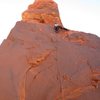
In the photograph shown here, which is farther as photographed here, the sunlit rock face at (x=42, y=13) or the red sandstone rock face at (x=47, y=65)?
the sunlit rock face at (x=42, y=13)

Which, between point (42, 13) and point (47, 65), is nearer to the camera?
point (47, 65)

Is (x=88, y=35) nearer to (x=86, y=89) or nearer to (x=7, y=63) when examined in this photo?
(x=86, y=89)

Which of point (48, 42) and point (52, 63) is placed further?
point (48, 42)

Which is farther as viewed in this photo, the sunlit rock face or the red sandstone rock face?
the sunlit rock face

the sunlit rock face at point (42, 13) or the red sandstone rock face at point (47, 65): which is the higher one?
the sunlit rock face at point (42, 13)

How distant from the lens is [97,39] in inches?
859

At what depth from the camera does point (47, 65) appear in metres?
18.1

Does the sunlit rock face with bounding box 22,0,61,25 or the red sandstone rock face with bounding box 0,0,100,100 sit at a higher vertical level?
the sunlit rock face with bounding box 22,0,61,25

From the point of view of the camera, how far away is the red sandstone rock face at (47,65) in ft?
57.3

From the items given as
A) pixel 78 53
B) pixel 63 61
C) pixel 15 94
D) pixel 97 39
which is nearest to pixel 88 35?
pixel 97 39

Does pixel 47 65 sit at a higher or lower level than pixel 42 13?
lower

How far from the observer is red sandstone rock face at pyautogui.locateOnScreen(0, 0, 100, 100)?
17.5 metres

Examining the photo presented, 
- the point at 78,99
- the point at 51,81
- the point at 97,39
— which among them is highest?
the point at 97,39

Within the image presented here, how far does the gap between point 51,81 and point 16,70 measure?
2419mm
